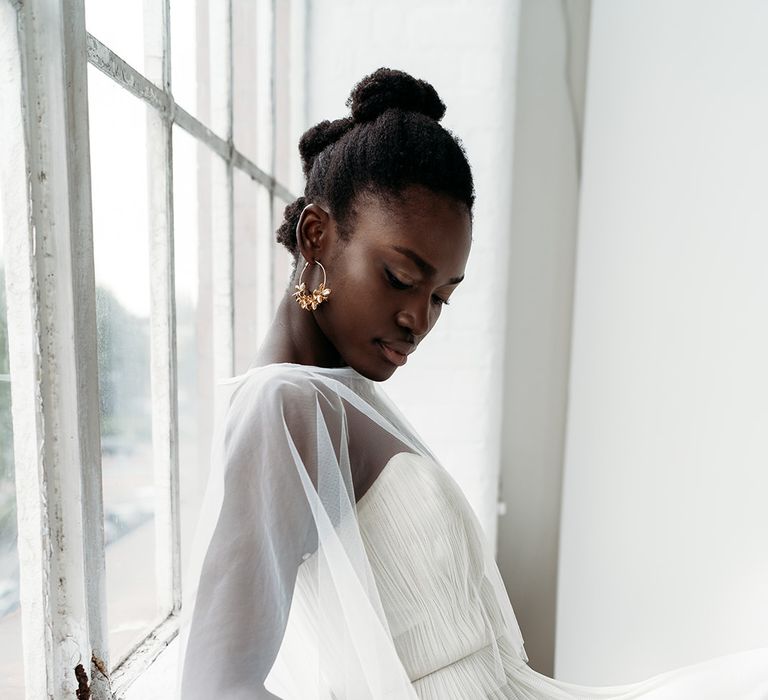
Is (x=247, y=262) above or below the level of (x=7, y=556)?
above

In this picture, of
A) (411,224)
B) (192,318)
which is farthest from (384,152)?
(192,318)

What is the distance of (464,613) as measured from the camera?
0.75 meters

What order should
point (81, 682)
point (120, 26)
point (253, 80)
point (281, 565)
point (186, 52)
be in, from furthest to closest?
1. point (253, 80)
2. point (186, 52)
3. point (120, 26)
4. point (81, 682)
5. point (281, 565)

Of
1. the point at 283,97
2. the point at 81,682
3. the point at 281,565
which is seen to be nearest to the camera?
the point at 281,565

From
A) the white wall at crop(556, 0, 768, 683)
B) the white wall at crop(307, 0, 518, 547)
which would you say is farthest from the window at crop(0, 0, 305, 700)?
the white wall at crop(556, 0, 768, 683)

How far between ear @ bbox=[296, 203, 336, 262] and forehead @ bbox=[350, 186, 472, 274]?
36mm

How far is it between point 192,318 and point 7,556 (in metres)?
0.60

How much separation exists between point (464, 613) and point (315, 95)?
4.65ft

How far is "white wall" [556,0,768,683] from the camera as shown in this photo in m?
1.33

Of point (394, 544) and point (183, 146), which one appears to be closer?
point (394, 544)

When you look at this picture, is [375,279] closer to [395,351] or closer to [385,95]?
[395,351]

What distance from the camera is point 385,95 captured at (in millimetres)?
774

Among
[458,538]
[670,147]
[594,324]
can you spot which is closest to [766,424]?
[594,324]

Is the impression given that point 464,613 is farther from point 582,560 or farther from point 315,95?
point 315,95
